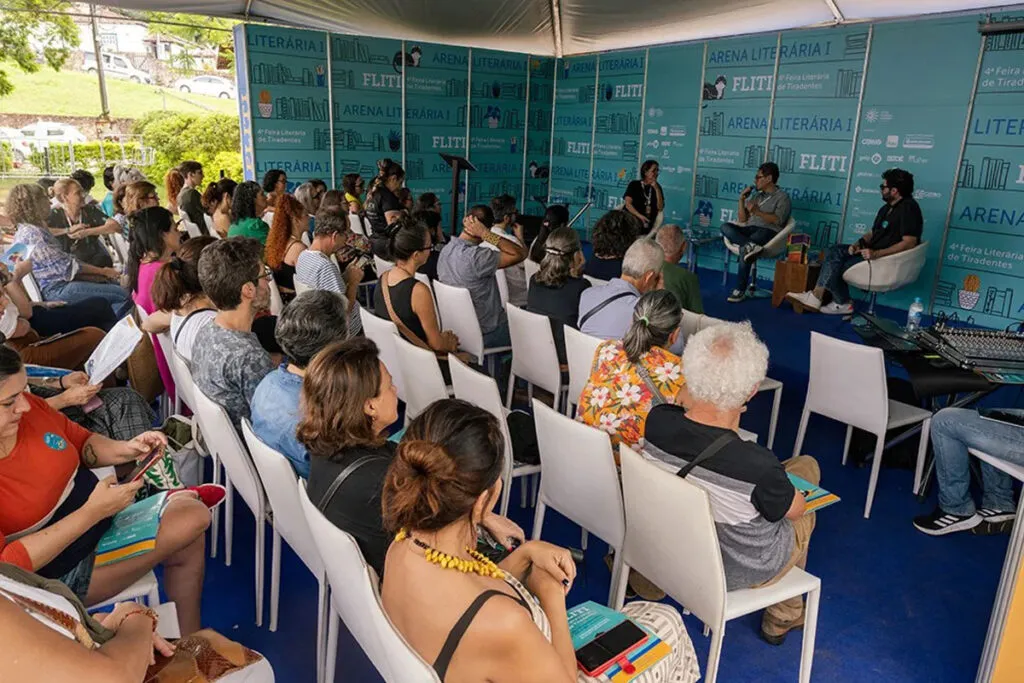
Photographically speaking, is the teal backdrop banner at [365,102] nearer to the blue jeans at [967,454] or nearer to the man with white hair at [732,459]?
the blue jeans at [967,454]

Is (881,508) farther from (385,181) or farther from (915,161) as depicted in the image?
(385,181)

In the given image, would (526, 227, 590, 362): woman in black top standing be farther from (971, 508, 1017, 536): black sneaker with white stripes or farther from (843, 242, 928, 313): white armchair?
(843, 242, 928, 313): white armchair

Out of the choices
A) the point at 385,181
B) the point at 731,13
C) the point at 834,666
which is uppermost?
the point at 731,13

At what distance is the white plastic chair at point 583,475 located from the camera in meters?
2.37

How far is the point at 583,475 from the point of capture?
2496mm

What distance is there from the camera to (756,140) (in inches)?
357

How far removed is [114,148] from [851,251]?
1428 centimetres

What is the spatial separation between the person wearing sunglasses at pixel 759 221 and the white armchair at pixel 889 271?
3.88 ft

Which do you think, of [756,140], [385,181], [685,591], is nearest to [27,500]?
[685,591]

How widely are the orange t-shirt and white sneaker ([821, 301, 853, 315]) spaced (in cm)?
723

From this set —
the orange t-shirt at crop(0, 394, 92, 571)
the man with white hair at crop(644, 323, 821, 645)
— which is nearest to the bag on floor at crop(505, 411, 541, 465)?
the man with white hair at crop(644, 323, 821, 645)

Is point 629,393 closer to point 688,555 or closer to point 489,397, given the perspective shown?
point 489,397

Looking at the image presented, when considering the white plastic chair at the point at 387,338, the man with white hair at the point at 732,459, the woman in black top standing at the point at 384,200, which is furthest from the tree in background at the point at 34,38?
the man with white hair at the point at 732,459

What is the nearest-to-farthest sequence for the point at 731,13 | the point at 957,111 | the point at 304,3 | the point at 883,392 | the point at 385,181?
the point at 883,392
the point at 957,111
the point at 385,181
the point at 731,13
the point at 304,3
